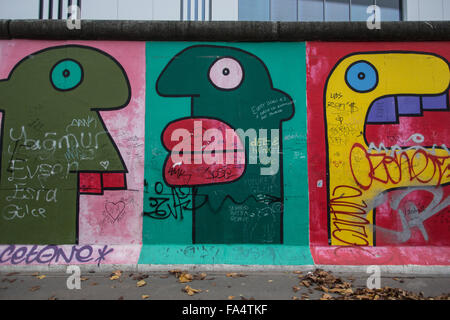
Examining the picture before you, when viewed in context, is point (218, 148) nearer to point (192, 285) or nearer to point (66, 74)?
point (192, 285)

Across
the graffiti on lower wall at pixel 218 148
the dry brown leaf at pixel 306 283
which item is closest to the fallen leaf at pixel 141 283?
the graffiti on lower wall at pixel 218 148

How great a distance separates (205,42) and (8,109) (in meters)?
4.00

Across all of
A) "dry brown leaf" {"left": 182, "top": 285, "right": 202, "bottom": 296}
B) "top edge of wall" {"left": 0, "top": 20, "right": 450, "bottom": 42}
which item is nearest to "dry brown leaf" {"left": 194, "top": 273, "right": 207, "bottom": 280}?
"dry brown leaf" {"left": 182, "top": 285, "right": 202, "bottom": 296}

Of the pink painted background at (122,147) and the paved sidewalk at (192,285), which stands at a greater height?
the pink painted background at (122,147)

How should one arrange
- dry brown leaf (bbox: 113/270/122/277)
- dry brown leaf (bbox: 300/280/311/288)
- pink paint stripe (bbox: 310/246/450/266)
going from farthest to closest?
pink paint stripe (bbox: 310/246/450/266), dry brown leaf (bbox: 113/270/122/277), dry brown leaf (bbox: 300/280/311/288)

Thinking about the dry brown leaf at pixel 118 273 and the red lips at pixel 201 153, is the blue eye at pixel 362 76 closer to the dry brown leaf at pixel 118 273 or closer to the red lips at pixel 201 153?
the red lips at pixel 201 153

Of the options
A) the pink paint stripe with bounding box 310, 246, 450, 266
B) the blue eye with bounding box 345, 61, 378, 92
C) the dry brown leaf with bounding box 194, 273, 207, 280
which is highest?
the blue eye with bounding box 345, 61, 378, 92

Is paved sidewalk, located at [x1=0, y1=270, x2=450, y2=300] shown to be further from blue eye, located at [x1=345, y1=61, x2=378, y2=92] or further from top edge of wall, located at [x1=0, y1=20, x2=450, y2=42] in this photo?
top edge of wall, located at [x1=0, y1=20, x2=450, y2=42]

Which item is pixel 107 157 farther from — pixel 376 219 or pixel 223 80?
pixel 376 219

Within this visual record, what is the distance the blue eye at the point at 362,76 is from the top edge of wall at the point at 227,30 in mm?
530

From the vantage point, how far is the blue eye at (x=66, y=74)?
5.57 metres

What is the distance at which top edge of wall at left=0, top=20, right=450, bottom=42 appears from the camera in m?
5.46

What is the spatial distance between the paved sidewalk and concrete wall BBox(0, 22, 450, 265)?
0.53m

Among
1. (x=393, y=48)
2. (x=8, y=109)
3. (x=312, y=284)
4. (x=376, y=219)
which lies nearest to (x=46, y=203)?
(x=8, y=109)
